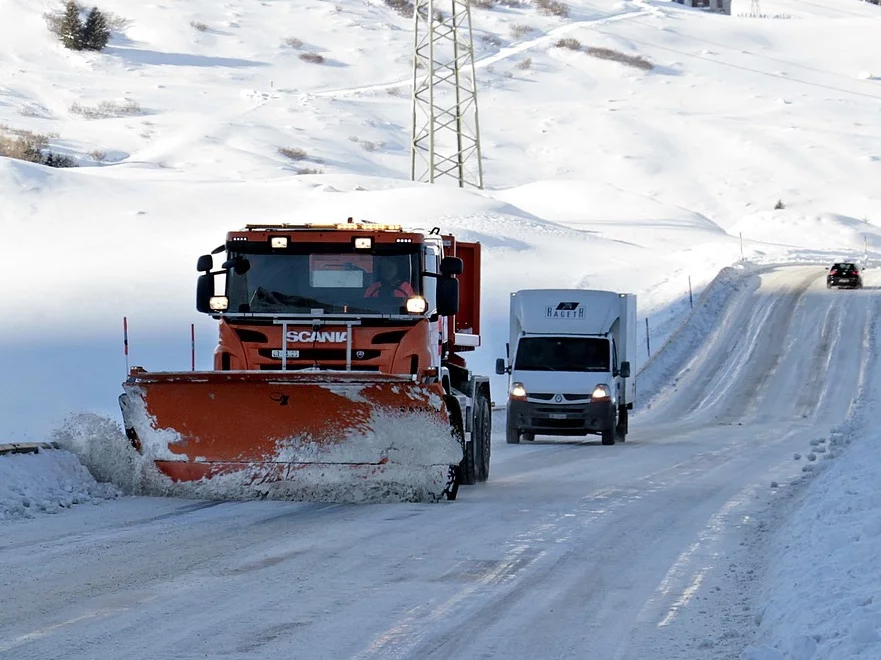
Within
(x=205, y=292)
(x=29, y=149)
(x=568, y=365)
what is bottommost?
(x=568, y=365)

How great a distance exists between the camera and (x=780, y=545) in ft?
36.9

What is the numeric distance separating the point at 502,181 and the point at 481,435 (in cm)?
7978

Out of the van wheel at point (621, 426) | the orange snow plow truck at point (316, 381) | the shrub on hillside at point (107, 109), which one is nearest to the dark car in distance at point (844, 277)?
the van wheel at point (621, 426)

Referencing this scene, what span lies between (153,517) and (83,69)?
329 feet

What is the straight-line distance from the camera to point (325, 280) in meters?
14.2

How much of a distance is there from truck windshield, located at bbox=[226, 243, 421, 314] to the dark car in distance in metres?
45.5

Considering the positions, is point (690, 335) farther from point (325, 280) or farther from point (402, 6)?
point (402, 6)

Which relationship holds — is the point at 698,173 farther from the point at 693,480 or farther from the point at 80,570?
the point at 80,570

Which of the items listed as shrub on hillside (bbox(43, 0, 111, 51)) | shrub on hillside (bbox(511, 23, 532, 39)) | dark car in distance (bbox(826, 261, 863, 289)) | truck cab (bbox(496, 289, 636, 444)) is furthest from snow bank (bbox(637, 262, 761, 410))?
shrub on hillside (bbox(511, 23, 532, 39))

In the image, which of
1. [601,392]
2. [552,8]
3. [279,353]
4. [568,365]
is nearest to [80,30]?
[552,8]

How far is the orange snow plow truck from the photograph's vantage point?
43.5 ft

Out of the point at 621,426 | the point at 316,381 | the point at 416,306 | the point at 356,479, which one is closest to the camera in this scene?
the point at 316,381

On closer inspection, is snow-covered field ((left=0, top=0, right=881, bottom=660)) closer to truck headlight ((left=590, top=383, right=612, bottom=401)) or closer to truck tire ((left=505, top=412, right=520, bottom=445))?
truck headlight ((left=590, top=383, right=612, bottom=401))

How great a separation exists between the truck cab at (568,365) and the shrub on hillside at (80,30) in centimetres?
8971
